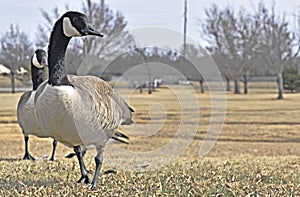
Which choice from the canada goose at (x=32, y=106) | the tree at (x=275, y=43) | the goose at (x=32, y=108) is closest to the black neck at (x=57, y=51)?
the goose at (x=32, y=108)

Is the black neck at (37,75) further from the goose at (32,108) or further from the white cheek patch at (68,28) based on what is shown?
the white cheek patch at (68,28)

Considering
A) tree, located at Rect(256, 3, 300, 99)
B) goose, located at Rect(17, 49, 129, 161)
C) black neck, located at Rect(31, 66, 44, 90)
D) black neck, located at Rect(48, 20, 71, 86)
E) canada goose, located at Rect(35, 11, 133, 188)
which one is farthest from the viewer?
tree, located at Rect(256, 3, 300, 99)

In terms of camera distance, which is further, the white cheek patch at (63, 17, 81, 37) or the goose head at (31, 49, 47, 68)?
the goose head at (31, 49, 47, 68)

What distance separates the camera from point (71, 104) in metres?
5.11

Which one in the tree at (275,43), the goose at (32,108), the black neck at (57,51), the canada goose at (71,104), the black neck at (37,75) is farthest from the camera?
the tree at (275,43)

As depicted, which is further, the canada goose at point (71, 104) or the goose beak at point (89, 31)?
the goose beak at point (89, 31)

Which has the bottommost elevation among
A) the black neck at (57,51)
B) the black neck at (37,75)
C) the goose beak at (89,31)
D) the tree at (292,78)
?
the tree at (292,78)

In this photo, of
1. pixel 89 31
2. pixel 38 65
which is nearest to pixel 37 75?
pixel 38 65

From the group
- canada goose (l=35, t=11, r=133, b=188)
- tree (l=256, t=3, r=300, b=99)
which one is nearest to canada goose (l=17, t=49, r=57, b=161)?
canada goose (l=35, t=11, r=133, b=188)

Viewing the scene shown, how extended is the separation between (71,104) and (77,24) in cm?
87

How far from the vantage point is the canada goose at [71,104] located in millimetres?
5117

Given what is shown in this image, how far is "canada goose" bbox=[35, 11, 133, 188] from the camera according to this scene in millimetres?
5117

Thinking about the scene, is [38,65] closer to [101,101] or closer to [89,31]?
[101,101]

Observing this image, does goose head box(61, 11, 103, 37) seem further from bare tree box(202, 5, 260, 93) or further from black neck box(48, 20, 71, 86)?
bare tree box(202, 5, 260, 93)
